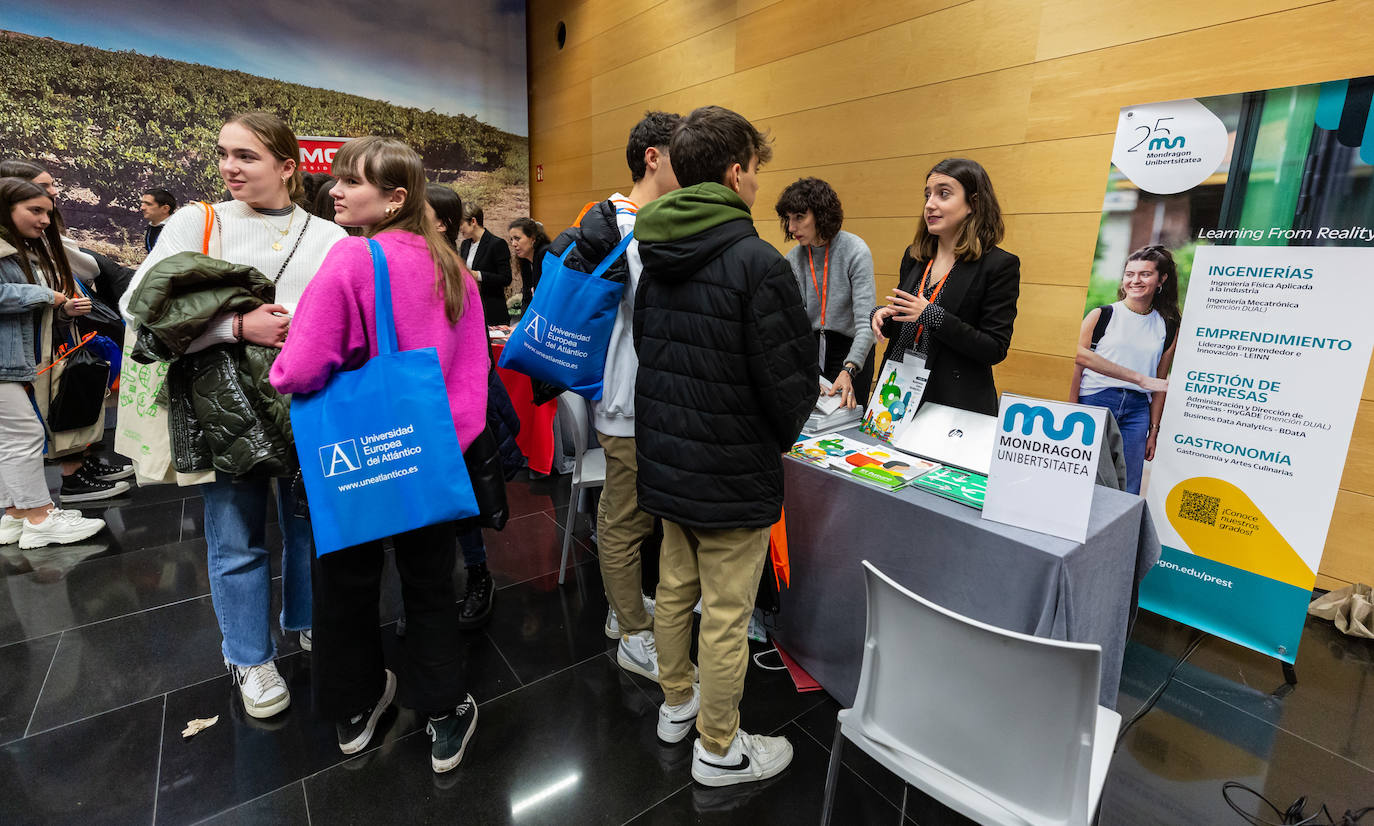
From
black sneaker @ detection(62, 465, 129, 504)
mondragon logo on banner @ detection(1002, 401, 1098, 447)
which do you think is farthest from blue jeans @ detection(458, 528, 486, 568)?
black sneaker @ detection(62, 465, 129, 504)

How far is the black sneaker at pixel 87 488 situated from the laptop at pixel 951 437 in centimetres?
394

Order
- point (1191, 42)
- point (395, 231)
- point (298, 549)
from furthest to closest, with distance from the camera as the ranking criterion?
point (1191, 42), point (298, 549), point (395, 231)

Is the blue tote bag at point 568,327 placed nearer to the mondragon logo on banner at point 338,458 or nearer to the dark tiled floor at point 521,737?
the mondragon logo on banner at point 338,458

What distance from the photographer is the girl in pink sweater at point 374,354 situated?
120 cm

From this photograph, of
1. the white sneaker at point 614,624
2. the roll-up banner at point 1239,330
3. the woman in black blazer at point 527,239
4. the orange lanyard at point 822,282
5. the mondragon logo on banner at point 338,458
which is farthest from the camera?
the woman in black blazer at point 527,239

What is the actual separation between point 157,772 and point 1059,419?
2.28 m

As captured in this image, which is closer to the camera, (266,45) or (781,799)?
(781,799)

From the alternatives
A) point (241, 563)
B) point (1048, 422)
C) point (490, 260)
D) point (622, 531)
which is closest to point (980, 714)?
point (1048, 422)

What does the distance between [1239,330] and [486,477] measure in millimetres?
2359

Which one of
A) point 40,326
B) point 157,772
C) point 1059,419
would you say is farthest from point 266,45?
point 1059,419

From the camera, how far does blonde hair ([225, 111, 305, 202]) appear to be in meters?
1.43

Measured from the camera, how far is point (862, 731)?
115 cm

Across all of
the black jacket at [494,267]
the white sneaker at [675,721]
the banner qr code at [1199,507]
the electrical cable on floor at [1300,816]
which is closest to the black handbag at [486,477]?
the white sneaker at [675,721]

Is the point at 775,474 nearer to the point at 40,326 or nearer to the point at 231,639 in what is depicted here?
the point at 231,639
